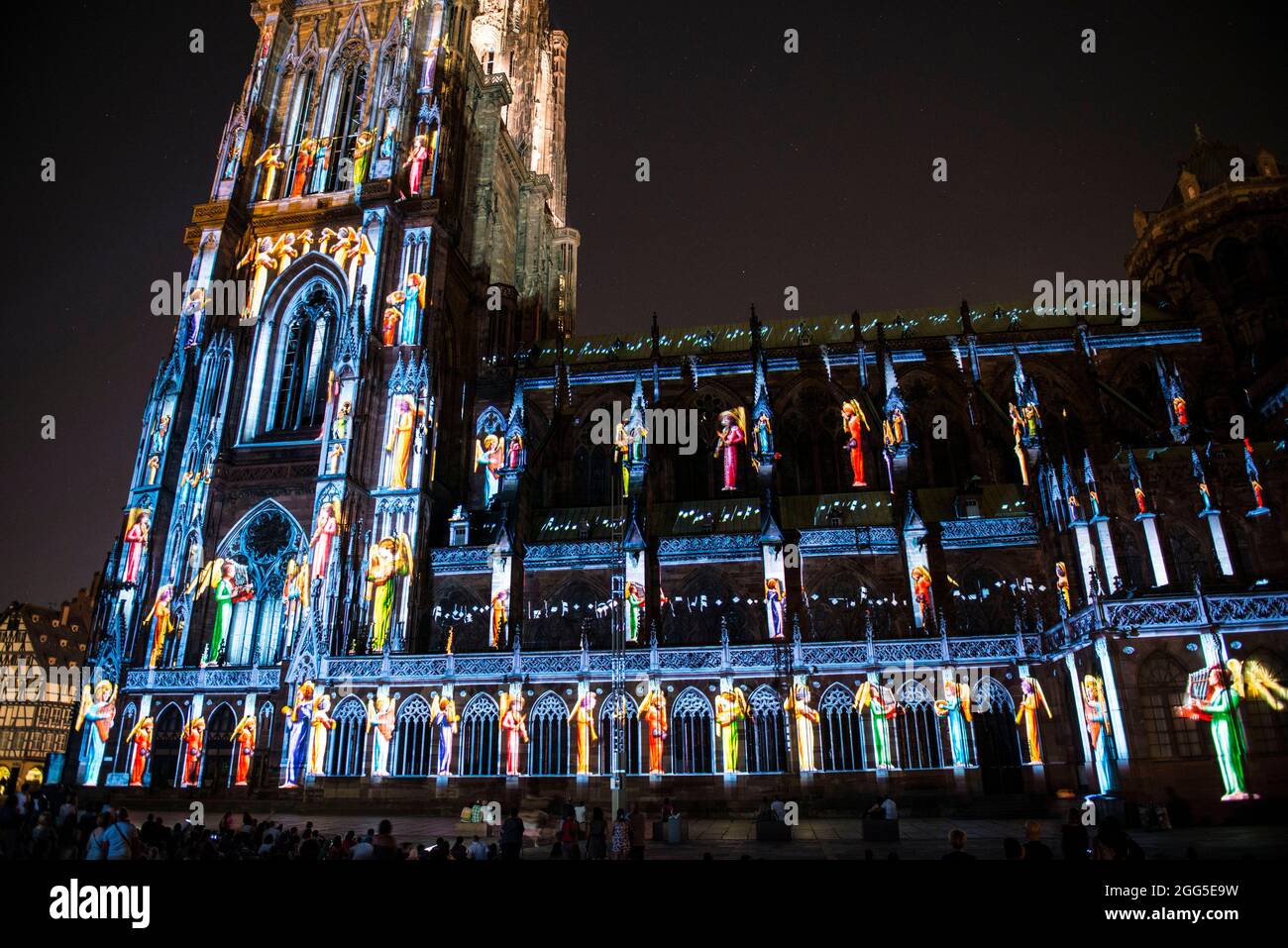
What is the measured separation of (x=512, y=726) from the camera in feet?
97.9

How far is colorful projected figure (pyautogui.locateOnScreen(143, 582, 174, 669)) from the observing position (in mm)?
35188

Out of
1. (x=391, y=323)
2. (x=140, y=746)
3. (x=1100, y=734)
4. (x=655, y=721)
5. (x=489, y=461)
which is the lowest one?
(x=1100, y=734)

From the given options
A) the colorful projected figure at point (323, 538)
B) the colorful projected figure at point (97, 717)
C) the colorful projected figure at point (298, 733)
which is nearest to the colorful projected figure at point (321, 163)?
the colorful projected figure at point (323, 538)

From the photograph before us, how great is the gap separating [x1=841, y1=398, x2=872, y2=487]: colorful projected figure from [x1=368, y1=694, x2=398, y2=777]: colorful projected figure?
23.7m

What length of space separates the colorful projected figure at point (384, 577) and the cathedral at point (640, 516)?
19 cm

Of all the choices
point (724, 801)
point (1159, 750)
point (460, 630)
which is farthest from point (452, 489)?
point (1159, 750)

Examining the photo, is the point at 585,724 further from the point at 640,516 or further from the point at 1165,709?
the point at 1165,709

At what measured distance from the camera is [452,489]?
4203 cm

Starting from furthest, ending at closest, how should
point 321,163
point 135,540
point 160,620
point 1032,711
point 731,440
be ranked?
1. point 321,163
2. point 731,440
3. point 135,540
4. point 160,620
5. point 1032,711

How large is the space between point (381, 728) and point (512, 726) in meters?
5.27

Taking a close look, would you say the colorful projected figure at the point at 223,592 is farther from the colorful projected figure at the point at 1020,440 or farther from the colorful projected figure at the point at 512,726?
the colorful projected figure at the point at 1020,440

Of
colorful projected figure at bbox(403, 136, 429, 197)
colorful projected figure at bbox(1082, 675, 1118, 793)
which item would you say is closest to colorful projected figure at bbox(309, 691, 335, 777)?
colorful projected figure at bbox(1082, 675, 1118, 793)

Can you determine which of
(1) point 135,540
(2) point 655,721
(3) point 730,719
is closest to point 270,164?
(1) point 135,540
